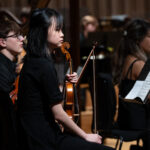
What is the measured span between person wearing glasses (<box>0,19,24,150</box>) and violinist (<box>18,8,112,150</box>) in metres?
0.05

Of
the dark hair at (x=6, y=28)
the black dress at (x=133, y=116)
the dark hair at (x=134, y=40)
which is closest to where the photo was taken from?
the dark hair at (x=6, y=28)

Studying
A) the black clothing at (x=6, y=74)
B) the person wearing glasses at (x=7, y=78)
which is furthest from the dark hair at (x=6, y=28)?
the black clothing at (x=6, y=74)

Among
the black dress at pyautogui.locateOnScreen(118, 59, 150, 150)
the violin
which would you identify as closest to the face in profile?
the violin

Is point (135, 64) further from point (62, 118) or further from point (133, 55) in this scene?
point (62, 118)

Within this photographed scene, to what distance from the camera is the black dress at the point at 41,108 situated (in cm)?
161

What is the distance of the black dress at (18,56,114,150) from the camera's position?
Answer: 5.27ft

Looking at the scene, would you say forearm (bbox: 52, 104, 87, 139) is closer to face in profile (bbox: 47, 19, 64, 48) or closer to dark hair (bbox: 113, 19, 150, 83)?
face in profile (bbox: 47, 19, 64, 48)

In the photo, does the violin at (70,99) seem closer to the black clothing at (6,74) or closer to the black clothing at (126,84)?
the black clothing at (6,74)

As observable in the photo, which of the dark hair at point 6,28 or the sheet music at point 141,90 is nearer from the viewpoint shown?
the sheet music at point 141,90

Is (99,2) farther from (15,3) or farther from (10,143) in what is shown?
(10,143)

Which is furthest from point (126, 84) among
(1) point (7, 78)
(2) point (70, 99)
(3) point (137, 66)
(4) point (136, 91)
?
(1) point (7, 78)

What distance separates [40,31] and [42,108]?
38 cm

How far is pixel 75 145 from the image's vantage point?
1.61 meters

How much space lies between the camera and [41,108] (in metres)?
1.64
